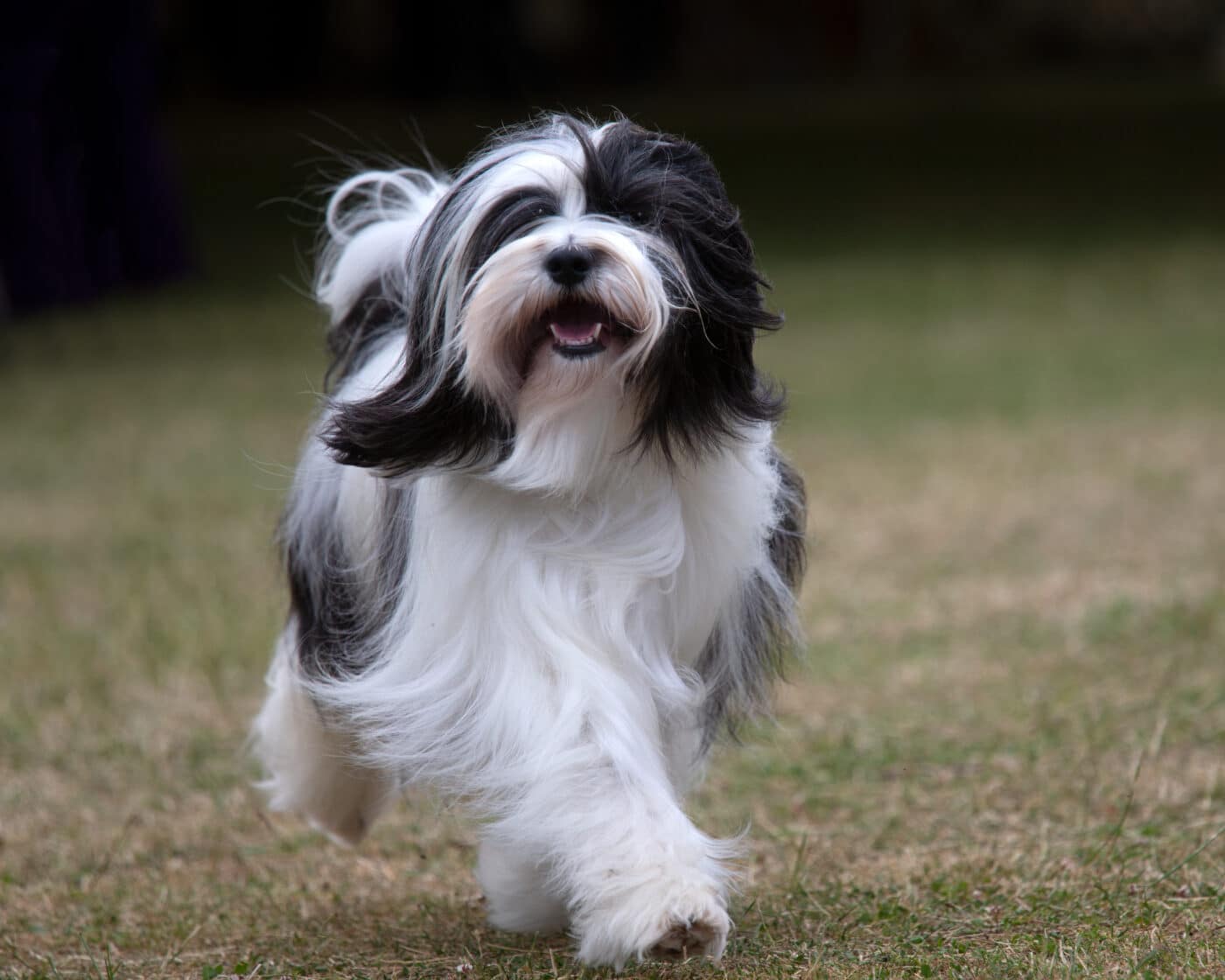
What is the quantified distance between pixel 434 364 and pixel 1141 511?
181 inches

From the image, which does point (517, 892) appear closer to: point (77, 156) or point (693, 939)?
point (693, 939)

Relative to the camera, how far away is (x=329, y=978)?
307cm

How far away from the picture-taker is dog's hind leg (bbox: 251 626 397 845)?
11.7ft

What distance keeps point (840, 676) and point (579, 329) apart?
262 centimetres

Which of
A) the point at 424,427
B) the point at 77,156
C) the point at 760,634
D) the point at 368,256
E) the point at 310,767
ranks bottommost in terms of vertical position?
the point at 77,156

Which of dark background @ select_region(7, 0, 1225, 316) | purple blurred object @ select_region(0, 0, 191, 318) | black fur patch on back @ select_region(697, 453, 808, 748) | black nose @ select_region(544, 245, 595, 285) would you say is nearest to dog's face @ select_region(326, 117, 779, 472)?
black nose @ select_region(544, 245, 595, 285)

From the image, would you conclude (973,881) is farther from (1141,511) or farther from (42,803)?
(1141,511)

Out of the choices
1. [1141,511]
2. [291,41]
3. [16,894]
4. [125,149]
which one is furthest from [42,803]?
[291,41]

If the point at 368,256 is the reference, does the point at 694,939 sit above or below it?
below

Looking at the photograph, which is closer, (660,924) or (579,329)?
(660,924)

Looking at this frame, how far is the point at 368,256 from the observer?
3.52 meters

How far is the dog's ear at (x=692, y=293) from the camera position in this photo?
2865 mm

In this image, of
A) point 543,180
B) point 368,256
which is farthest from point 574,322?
point 368,256

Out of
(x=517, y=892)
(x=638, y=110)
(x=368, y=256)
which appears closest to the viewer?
(x=517, y=892)
